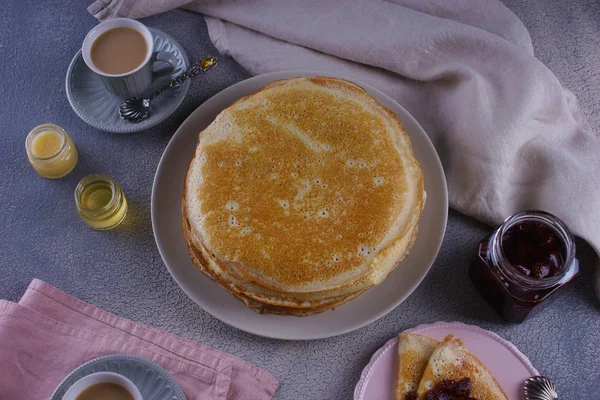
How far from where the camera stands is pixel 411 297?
7.44ft

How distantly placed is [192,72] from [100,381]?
1.06 metres

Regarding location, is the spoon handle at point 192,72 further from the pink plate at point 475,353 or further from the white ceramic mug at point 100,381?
the pink plate at point 475,353

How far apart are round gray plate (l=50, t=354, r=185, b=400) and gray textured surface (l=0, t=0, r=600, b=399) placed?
19 centimetres

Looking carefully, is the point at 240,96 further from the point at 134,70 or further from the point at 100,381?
the point at 100,381

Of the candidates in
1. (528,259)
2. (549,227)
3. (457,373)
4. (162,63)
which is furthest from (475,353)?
(162,63)

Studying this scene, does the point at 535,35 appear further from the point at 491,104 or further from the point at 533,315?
the point at 533,315

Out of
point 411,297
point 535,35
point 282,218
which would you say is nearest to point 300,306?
point 282,218

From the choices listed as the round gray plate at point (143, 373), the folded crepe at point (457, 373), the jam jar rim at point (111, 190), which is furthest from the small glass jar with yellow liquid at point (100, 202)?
the folded crepe at point (457, 373)

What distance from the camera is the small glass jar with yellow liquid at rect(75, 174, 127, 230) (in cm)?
227

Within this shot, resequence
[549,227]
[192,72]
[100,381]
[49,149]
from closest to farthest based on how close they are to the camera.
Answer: [100,381], [549,227], [49,149], [192,72]

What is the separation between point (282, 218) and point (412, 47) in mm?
817

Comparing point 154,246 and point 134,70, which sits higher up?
point 134,70

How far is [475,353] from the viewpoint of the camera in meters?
2.13

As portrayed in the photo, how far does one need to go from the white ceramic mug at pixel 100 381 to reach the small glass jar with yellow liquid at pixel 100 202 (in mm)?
530
